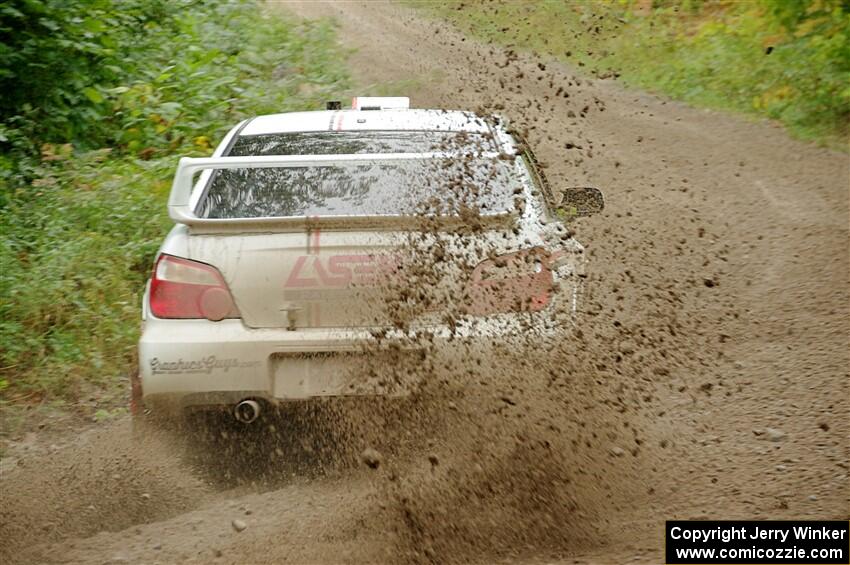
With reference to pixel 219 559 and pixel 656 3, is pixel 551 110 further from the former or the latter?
pixel 219 559

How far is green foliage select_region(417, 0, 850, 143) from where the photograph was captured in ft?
38.7

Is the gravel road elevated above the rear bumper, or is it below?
below

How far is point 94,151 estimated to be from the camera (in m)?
8.59

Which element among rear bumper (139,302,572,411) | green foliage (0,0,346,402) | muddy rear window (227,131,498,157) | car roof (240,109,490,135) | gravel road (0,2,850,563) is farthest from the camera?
green foliage (0,0,346,402)

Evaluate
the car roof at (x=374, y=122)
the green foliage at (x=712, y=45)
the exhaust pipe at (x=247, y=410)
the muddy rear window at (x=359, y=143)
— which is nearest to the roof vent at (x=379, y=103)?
the car roof at (x=374, y=122)

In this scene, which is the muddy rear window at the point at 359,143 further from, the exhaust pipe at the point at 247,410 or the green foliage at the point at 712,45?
the green foliage at the point at 712,45

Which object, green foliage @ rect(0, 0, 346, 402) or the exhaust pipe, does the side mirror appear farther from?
green foliage @ rect(0, 0, 346, 402)

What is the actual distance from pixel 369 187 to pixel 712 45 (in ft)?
42.0

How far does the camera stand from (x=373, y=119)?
200 inches

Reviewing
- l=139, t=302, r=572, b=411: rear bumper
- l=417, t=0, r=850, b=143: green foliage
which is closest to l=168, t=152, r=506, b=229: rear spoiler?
l=139, t=302, r=572, b=411: rear bumper

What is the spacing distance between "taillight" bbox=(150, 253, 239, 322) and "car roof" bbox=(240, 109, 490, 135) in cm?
118

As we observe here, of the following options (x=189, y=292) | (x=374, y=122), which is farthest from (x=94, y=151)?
(x=189, y=292)

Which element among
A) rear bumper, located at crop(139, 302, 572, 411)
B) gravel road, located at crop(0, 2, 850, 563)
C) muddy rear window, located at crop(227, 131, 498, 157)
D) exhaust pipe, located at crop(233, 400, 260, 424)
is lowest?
gravel road, located at crop(0, 2, 850, 563)

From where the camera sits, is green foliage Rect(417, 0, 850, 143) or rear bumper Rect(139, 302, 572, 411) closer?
rear bumper Rect(139, 302, 572, 411)
